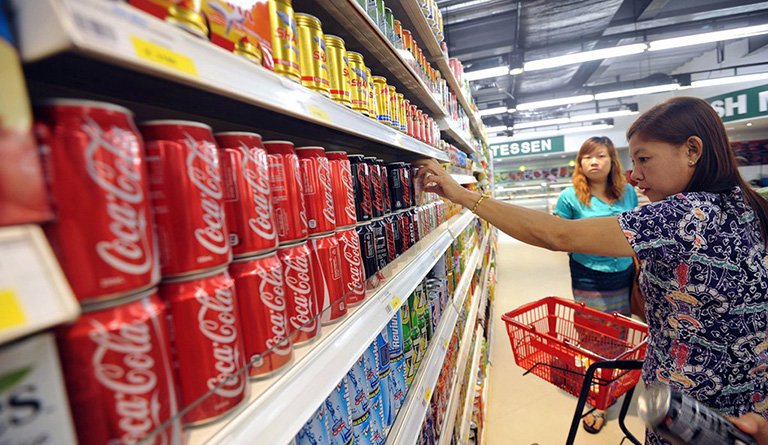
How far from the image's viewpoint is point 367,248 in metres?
1.00

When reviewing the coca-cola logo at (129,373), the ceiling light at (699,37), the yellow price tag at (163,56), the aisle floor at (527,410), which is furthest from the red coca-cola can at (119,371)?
the ceiling light at (699,37)

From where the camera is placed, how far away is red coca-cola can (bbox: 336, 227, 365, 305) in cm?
83

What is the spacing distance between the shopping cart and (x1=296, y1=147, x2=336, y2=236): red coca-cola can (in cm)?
146

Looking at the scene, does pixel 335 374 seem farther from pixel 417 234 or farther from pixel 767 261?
pixel 767 261

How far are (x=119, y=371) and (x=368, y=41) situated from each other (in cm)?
121

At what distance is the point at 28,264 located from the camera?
0.28 meters

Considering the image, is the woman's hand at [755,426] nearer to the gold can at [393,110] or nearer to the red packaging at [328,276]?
the red packaging at [328,276]

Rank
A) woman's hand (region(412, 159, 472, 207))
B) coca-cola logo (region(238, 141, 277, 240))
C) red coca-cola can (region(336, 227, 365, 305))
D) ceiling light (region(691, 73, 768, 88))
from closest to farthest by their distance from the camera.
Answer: coca-cola logo (region(238, 141, 277, 240)) < red coca-cola can (region(336, 227, 365, 305)) < woman's hand (region(412, 159, 472, 207)) < ceiling light (region(691, 73, 768, 88))

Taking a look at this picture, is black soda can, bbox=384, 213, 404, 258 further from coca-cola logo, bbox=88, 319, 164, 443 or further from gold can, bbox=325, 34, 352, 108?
coca-cola logo, bbox=88, 319, 164, 443

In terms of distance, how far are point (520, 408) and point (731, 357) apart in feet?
6.53

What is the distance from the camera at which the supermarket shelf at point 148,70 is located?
1.00 ft

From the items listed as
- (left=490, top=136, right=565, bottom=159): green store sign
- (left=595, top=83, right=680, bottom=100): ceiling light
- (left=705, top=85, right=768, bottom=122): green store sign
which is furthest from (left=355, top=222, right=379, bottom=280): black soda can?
(left=490, top=136, right=565, bottom=159): green store sign

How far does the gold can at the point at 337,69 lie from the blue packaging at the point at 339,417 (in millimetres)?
685

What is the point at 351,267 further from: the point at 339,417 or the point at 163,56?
the point at 163,56
